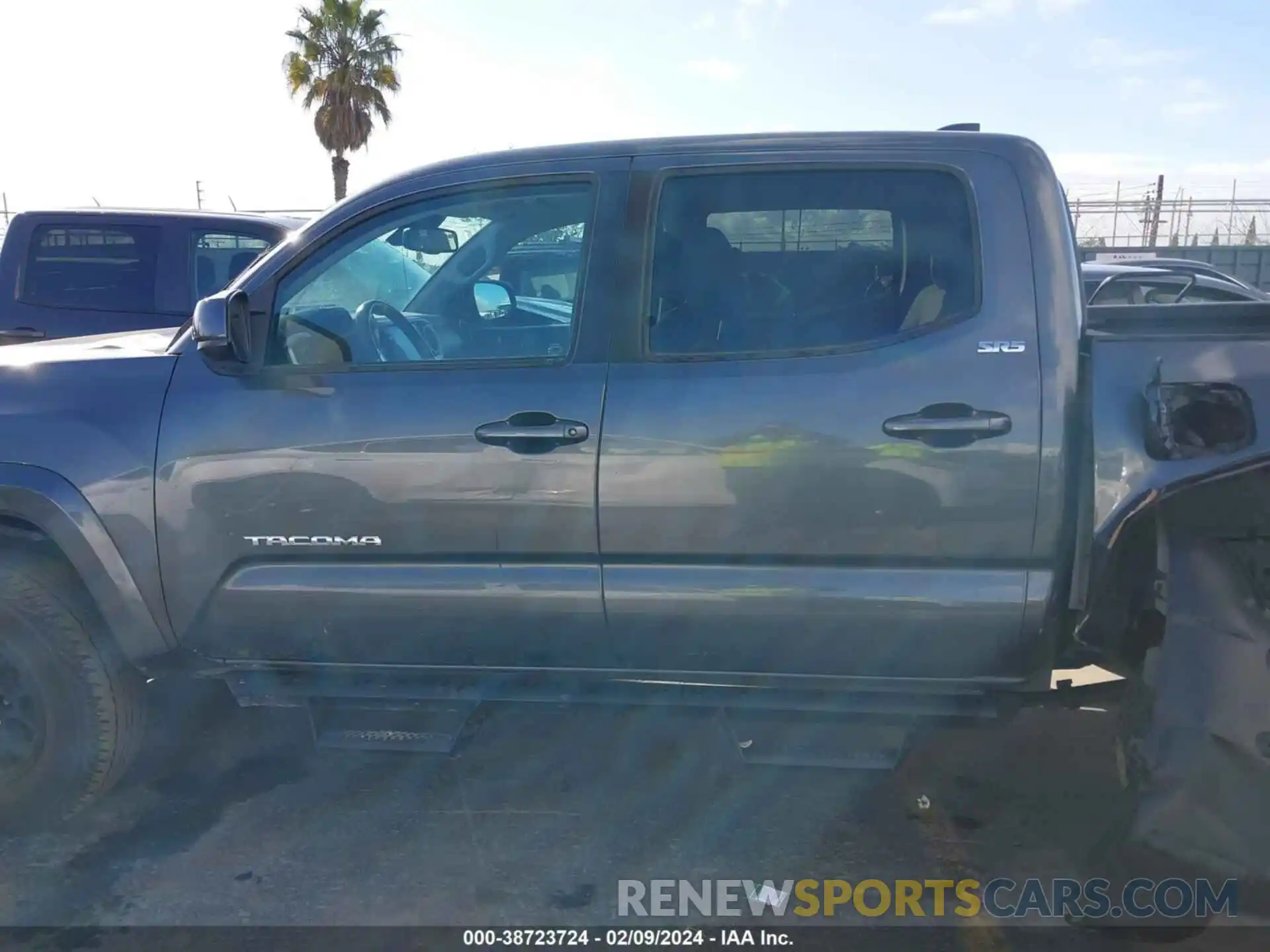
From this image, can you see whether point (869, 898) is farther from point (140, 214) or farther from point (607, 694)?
point (140, 214)

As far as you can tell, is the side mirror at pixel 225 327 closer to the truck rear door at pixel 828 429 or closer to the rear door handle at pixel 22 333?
the truck rear door at pixel 828 429

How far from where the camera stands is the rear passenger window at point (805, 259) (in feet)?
9.24

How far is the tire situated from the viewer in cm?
309

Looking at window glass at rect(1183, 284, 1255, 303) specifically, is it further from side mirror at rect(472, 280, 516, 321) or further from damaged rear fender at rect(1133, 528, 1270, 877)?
side mirror at rect(472, 280, 516, 321)

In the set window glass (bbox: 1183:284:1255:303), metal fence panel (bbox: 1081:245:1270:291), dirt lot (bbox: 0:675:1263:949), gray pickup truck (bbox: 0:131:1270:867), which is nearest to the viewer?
gray pickup truck (bbox: 0:131:1270:867)

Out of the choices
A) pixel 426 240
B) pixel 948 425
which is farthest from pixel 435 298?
pixel 948 425

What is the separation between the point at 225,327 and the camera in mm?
2928

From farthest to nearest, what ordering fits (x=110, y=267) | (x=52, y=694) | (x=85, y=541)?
(x=110, y=267) → (x=52, y=694) → (x=85, y=541)

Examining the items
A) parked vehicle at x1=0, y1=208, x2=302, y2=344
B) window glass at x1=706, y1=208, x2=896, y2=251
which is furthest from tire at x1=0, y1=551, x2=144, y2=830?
parked vehicle at x1=0, y1=208, x2=302, y2=344

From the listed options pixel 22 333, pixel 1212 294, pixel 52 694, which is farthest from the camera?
pixel 1212 294

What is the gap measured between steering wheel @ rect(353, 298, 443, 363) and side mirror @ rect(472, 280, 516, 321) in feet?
0.63

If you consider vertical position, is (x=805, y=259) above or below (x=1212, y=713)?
above

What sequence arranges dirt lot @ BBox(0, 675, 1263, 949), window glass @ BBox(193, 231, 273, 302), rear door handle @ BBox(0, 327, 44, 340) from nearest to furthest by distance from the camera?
dirt lot @ BBox(0, 675, 1263, 949) < rear door handle @ BBox(0, 327, 44, 340) < window glass @ BBox(193, 231, 273, 302)

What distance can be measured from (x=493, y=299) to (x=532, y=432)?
685 millimetres
